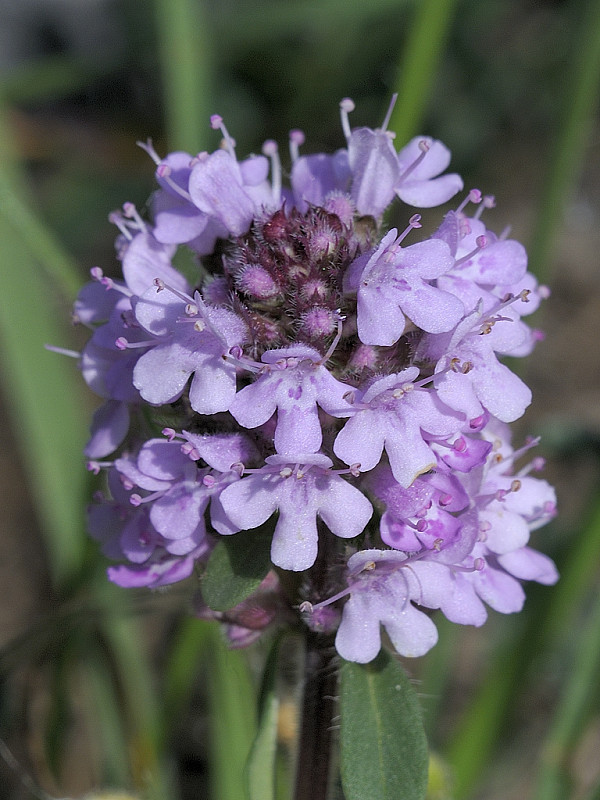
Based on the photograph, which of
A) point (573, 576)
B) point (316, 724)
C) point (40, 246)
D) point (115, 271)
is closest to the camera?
point (316, 724)

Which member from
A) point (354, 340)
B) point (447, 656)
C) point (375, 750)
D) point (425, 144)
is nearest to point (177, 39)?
point (425, 144)

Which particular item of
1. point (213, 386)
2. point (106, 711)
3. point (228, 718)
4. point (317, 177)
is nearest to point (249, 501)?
point (213, 386)

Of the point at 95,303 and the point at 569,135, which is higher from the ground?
the point at 569,135

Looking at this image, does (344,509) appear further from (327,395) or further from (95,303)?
(95,303)

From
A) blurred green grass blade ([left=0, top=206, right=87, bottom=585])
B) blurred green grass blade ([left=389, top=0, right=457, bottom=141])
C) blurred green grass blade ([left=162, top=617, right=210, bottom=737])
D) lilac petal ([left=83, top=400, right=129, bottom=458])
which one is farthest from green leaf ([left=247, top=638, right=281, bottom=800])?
blurred green grass blade ([left=389, top=0, right=457, bottom=141])

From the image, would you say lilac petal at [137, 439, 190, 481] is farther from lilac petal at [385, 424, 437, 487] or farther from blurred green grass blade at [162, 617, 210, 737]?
blurred green grass blade at [162, 617, 210, 737]

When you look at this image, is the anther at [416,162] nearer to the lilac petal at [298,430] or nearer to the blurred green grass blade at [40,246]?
the lilac petal at [298,430]

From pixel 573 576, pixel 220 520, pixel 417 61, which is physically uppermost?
pixel 417 61
